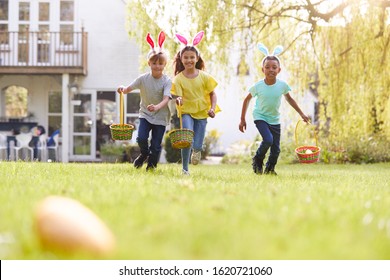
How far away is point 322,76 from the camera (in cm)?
1580

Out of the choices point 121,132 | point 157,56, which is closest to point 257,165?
point 121,132

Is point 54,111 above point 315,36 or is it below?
below

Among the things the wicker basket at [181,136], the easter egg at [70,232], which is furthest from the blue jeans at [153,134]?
the easter egg at [70,232]

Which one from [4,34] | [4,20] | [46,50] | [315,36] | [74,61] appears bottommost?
[74,61]

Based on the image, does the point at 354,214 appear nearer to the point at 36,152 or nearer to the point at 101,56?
the point at 36,152

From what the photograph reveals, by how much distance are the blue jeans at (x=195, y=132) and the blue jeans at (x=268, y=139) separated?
0.85 m

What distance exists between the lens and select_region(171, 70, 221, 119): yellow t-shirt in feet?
27.7

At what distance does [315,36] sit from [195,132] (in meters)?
7.98

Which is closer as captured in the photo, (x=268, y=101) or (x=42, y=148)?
(x=268, y=101)

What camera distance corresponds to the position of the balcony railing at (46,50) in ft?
67.4

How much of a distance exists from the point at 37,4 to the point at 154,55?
1392 centimetres

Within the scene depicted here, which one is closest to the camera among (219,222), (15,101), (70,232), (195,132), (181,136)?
(70,232)

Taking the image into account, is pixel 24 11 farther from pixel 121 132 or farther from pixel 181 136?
pixel 181 136

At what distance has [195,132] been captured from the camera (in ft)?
28.1
